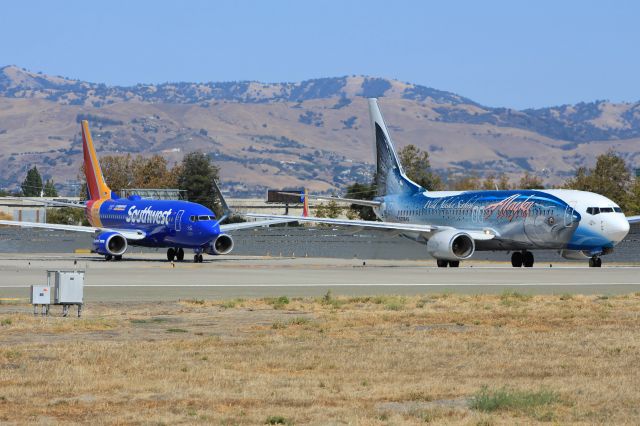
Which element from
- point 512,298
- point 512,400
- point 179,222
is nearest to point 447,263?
point 179,222

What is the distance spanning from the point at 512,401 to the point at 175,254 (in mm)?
57041

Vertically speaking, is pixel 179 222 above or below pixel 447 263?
above

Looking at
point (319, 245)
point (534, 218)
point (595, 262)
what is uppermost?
point (534, 218)

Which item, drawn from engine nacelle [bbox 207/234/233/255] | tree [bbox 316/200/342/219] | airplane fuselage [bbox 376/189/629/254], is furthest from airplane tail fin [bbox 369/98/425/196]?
tree [bbox 316/200/342/219]

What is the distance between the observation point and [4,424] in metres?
→ 13.9

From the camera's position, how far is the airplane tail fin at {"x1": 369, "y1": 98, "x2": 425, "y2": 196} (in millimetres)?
68500

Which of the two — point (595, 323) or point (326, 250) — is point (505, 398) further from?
point (326, 250)

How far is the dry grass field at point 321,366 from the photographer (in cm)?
1490

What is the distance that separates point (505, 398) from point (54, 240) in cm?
7854

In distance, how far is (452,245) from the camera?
58.6m

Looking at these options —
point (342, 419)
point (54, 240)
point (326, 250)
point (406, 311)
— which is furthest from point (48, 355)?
A: point (54, 240)

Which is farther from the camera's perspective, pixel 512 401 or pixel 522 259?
pixel 522 259

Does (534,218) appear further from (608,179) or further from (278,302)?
(608,179)

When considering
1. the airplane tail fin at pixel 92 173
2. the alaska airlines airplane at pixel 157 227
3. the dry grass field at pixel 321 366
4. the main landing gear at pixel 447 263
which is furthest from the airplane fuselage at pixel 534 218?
the dry grass field at pixel 321 366
